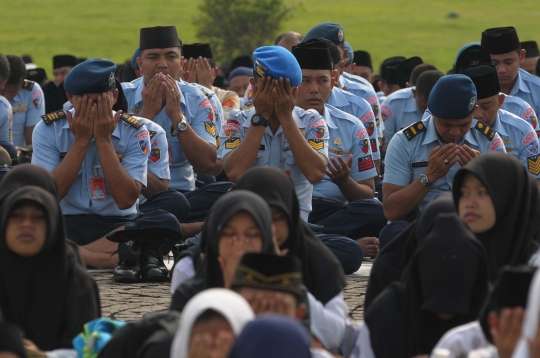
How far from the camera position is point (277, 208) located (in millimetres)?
5352

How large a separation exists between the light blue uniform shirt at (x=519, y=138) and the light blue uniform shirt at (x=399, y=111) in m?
→ 3.00

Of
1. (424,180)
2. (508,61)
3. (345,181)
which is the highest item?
(508,61)

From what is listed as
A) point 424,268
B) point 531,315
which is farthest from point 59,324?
point 531,315

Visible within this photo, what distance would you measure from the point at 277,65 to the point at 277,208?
278 centimetres

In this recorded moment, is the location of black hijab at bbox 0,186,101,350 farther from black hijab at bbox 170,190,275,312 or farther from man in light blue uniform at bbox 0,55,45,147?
man in light blue uniform at bbox 0,55,45,147

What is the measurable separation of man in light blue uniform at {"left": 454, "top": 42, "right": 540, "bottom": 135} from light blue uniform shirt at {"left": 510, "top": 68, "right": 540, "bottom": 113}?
55 centimetres

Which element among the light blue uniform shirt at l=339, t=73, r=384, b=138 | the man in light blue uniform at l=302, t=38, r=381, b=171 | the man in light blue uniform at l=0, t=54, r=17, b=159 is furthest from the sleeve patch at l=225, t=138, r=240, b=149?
the man in light blue uniform at l=0, t=54, r=17, b=159

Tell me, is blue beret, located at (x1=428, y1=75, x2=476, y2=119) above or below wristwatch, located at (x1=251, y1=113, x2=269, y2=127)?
above

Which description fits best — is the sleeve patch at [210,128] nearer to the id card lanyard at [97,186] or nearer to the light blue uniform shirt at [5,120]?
the id card lanyard at [97,186]

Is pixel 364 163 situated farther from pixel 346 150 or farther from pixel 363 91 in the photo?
pixel 363 91

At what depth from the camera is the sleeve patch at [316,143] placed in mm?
8359

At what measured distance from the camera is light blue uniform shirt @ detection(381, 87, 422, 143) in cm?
1229

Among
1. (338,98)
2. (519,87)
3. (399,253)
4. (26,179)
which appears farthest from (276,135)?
(519,87)

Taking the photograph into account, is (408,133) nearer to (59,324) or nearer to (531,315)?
(59,324)
